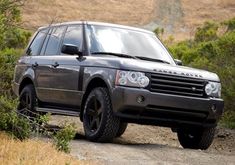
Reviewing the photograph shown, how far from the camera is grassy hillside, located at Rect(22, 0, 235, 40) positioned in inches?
2029

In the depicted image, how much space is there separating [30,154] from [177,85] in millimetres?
2859

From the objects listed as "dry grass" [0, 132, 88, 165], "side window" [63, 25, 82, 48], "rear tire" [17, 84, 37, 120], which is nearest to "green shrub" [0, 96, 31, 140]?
"dry grass" [0, 132, 88, 165]

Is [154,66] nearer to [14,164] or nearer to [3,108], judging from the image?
[3,108]

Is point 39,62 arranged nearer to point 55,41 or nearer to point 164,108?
point 55,41

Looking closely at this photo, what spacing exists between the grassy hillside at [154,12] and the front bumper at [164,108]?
40.6 metres

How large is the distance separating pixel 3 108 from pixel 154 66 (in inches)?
88.1

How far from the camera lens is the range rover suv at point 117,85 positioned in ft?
27.7

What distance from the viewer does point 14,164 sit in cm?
584

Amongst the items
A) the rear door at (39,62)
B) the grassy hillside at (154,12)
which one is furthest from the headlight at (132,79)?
the grassy hillside at (154,12)

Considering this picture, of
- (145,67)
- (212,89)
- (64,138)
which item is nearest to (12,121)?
(64,138)

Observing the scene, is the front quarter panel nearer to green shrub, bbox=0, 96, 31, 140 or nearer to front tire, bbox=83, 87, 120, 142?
front tire, bbox=83, 87, 120, 142

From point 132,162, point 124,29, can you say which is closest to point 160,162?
point 132,162

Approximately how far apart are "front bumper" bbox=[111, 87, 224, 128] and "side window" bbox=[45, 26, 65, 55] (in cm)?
240

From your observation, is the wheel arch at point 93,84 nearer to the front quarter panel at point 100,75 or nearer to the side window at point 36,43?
the front quarter panel at point 100,75
